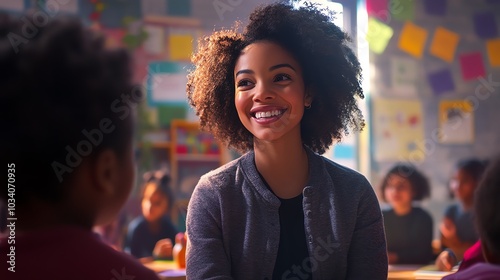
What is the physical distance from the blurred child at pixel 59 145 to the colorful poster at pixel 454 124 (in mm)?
4506

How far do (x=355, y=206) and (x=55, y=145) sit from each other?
861 millimetres

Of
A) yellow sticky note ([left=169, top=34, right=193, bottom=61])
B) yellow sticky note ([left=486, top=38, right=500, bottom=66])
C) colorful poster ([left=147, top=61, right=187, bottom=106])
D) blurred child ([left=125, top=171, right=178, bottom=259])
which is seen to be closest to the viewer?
blurred child ([left=125, top=171, right=178, bottom=259])

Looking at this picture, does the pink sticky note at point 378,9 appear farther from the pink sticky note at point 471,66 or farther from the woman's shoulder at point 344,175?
the woman's shoulder at point 344,175

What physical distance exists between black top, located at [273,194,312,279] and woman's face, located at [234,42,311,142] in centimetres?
16

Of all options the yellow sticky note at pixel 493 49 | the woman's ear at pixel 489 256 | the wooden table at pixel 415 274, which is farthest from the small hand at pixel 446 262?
the yellow sticky note at pixel 493 49

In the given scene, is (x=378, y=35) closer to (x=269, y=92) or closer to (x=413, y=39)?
(x=413, y=39)

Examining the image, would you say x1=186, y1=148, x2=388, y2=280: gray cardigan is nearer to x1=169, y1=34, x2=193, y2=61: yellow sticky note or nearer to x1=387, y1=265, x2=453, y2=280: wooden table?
x1=387, y1=265, x2=453, y2=280: wooden table

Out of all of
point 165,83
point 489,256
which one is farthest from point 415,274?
point 165,83

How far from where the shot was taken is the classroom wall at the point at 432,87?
5.05 meters

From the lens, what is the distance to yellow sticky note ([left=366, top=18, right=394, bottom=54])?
16.6 ft

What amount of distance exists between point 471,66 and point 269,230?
4.02 metres

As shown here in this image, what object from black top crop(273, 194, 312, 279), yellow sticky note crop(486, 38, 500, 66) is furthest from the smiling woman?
yellow sticky note crop(486, 38, 500, 66)

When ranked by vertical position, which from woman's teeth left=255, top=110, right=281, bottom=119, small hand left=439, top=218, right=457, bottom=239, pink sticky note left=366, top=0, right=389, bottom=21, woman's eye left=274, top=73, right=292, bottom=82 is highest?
pink sticky note left=366, top=0, right=389, bottom=21

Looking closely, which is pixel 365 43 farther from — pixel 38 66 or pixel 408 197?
pixel 38 66
